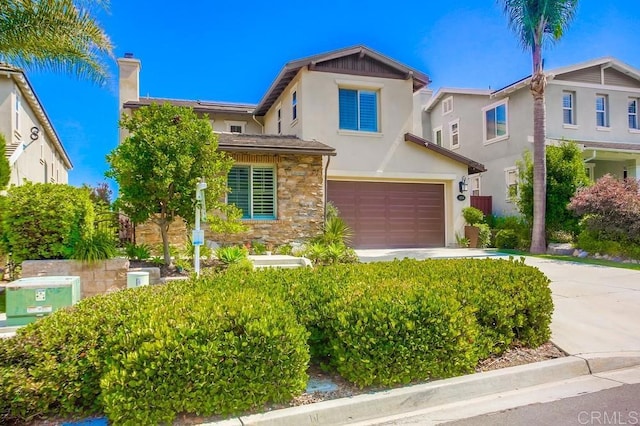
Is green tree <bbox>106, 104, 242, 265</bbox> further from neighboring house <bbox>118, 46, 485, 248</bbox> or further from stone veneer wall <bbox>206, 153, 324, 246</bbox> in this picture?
neighboring house <bbox>118, 46, 485, 248</bbox>

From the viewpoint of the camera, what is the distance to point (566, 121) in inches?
818

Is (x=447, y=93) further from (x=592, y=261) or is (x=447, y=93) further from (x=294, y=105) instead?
(x=592, y=261)

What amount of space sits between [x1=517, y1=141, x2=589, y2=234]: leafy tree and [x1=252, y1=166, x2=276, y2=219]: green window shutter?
10090mm

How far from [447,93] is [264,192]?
15.0 meters

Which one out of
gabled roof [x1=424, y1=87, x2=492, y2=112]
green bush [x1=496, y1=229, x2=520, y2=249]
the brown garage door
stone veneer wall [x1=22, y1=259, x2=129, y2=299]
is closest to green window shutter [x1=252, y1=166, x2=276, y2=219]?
the brown garage door

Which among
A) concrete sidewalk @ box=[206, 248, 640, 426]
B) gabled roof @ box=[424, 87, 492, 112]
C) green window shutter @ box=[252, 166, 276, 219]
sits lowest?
concrete sidewalk @ box=[206, 248, 640, 426]

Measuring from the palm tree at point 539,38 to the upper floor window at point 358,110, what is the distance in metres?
5.91

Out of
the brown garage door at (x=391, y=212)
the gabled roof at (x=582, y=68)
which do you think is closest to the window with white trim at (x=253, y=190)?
the brown garage door at (x=391, y=212)

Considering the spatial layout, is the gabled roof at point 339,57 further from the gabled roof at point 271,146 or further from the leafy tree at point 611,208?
the leafy tree at point 611,208

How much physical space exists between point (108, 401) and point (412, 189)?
598 inches

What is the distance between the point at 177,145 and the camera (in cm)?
909

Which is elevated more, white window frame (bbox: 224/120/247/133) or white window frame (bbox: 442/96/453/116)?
white window frame (bbox: 442/96/453/116)

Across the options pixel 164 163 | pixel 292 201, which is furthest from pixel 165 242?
pixel 292 201

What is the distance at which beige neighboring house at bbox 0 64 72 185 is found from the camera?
1487cm
